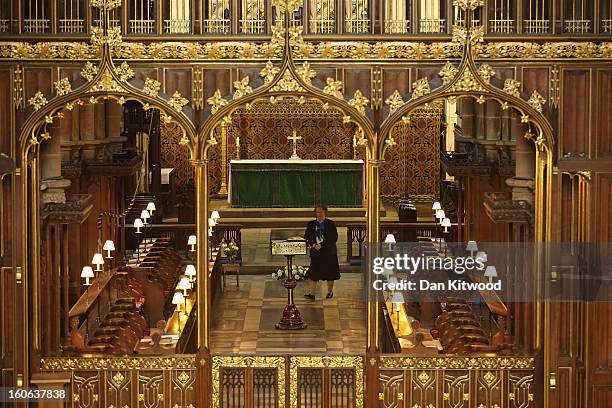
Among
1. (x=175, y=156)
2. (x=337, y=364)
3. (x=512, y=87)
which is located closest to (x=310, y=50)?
(x=512, y=87)

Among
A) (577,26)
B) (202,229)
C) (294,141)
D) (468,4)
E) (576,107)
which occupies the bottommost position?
(202,229)

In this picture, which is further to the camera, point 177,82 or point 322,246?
point 322,246

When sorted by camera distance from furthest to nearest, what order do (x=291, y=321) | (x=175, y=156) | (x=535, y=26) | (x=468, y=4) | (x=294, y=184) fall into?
(x=175, y=156) → (x=294, y=184) → (x=291, y=321) → (x=535, y=26) → (x=468, y=4)

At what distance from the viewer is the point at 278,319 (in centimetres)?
2323

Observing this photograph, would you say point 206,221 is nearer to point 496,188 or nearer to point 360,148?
point 496,188

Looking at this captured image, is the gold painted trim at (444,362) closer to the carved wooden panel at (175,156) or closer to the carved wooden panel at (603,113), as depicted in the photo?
the carved wooden panel at (603,113)

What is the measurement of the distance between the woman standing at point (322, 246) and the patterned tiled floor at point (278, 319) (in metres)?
0.59

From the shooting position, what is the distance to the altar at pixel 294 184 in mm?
31281

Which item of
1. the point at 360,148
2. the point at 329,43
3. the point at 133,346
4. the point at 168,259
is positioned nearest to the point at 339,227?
the point at 360,148

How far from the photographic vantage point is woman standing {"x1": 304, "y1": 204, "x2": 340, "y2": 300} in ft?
76.3

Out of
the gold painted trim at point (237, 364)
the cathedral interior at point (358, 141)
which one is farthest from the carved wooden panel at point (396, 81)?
the gold painted trim at point (237, 364)

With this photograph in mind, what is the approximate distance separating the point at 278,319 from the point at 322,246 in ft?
4.44

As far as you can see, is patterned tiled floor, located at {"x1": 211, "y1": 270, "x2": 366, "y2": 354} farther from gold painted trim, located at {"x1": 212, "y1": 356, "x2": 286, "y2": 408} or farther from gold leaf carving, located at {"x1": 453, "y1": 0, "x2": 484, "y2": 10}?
gold leaf carving, located at {"x1": 453, "y1": 0, "x2": 484, "y2": 10}

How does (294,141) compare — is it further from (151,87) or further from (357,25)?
(151,87)
